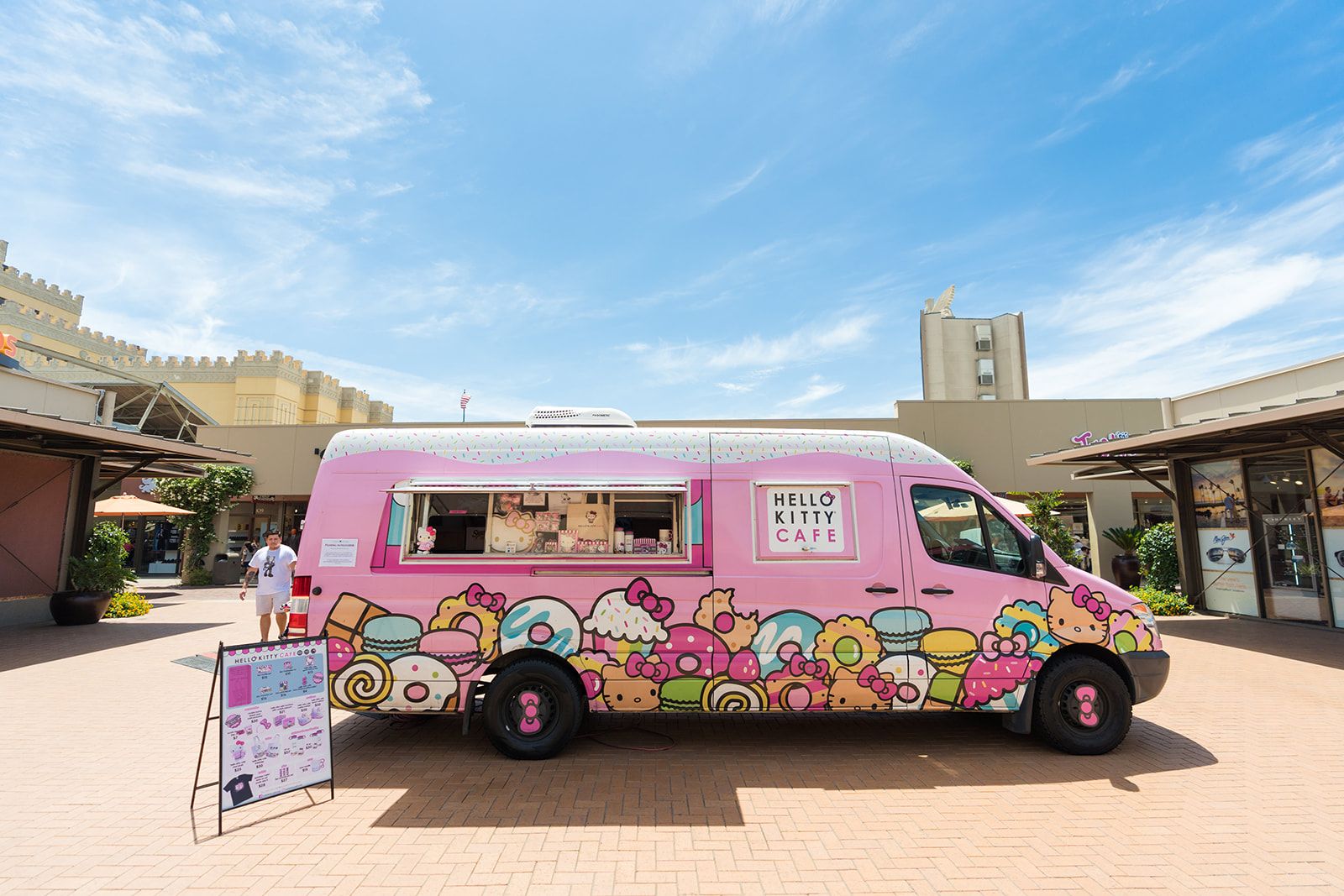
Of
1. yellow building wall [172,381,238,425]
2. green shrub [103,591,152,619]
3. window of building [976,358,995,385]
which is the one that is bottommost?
green shrub [103,591,152,619]

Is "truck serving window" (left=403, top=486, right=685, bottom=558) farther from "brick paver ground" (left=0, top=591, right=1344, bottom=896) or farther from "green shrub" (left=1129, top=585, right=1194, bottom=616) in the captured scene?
"green shrub" (left=1129, top=585, right=1194, bottom=616)

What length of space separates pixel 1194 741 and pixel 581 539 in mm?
5609

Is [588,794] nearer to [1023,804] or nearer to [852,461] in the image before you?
[1023,804]

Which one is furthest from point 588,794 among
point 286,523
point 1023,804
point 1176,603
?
point 286,523

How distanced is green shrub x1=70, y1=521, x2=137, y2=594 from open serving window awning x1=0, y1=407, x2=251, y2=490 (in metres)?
1.45

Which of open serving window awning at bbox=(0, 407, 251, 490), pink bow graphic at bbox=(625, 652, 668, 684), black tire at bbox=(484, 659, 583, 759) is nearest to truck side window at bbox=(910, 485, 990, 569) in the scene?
pink bow graphic at bbox=(625, 652, 668, 684)

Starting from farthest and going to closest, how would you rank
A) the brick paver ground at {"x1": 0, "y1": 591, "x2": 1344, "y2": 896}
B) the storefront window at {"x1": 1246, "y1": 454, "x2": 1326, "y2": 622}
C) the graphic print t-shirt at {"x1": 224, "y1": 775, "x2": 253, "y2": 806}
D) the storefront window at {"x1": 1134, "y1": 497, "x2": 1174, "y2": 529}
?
the storefront window at {"x1": 1134, "y1": 497, "x2": 1174, "y2": 529}
the storefront window at {"x1": 1246, "y1": 454, "x2": 1326, "y2": 622}
the graphic print t-shirt at {"x1": 224, "y1": 775, "x2": 253, "y2": 806}
the brick paver ground at {"x1": 0, "y1": 591, "x2": 1344, "y2": 896}

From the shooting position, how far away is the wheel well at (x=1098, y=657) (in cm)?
514

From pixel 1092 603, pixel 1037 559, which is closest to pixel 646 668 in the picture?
pixel 1037 559

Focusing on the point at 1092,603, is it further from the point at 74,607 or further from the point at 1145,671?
the point at 74,607

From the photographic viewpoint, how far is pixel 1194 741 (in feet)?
17.8

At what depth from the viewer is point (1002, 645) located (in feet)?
16.6

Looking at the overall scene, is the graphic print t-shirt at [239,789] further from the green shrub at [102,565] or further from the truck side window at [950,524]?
the green shrub at [102,565]

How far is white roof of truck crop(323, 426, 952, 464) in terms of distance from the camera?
5344mm
